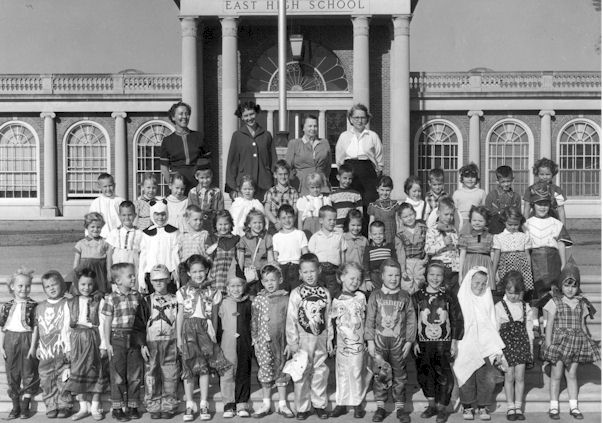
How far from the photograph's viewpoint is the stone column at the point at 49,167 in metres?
27.6

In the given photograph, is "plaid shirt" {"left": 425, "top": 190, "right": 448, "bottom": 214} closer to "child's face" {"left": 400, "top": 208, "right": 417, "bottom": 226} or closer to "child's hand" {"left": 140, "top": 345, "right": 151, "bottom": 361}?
"child's face" {"left": 400, "top": 208, "right": 417, "bottom": 226}

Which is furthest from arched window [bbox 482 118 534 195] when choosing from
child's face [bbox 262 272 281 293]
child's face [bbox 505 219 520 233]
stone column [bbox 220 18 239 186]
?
child's face [bbox 262 272 281 293]

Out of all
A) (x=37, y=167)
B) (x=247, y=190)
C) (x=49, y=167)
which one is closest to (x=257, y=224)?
(x=247, y=190)

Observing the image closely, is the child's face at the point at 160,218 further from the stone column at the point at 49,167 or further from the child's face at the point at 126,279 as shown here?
the stone column at the point at 49,167

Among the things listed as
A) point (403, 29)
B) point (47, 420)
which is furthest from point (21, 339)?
point (403, 29)

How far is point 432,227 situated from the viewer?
7984mm

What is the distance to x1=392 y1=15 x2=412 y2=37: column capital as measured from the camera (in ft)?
78.9

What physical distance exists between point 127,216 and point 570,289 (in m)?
4.59

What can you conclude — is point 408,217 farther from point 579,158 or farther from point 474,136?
point 579,158

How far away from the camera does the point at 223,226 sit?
7.54 meters

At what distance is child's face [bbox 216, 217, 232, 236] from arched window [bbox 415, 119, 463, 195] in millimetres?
19796

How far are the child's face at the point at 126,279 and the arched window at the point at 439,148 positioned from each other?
20.8m

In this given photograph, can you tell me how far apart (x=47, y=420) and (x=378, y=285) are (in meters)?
3.45

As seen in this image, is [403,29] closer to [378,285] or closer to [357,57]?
[357,57]
